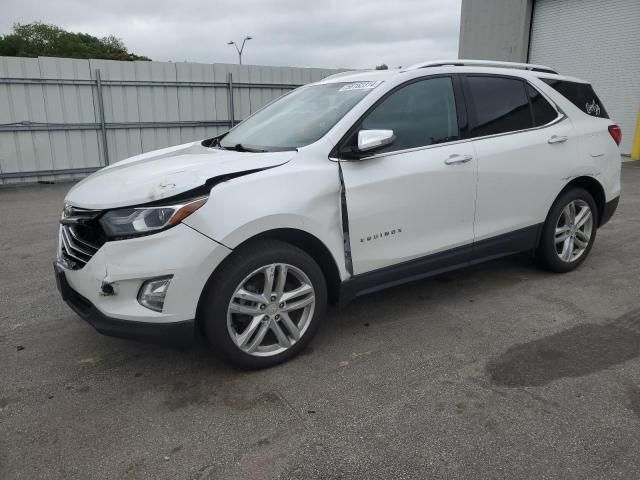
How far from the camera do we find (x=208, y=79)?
11812mm

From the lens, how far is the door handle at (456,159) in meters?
3.72

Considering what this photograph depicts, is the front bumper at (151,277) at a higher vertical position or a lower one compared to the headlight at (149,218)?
lower

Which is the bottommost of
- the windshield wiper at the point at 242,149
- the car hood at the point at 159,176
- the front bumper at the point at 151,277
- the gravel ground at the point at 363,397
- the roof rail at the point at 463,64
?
the gravel ground at the point at 363,397

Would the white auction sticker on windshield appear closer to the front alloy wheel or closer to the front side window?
the front side window

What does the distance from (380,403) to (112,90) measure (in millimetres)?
9929

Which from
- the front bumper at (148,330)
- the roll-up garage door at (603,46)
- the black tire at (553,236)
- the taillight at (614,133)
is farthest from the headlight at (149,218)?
the roll-up garage door at (603,46)

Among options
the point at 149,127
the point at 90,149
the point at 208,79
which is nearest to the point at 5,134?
the point at 90,149

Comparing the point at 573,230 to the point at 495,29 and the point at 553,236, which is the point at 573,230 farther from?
the point at 495,29

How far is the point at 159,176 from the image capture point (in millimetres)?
3016

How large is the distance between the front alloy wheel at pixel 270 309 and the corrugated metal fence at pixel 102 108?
354 inches

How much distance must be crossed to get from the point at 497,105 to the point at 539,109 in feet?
1.67

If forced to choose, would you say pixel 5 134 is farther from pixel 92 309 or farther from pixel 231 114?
pixel 92 309

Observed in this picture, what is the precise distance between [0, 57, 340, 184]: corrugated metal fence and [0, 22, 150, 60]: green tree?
52664 millimetres

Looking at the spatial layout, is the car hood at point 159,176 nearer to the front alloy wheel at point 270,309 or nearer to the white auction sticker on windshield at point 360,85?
the front alloy wheel at point 270,309
